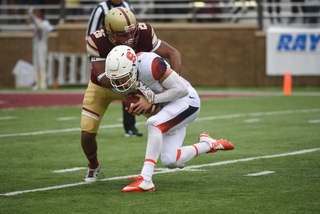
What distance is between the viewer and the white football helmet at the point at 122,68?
427 centimetres

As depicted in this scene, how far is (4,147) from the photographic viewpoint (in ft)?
22.2

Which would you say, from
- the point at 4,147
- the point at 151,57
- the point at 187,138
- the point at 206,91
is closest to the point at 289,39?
the point at 206,91

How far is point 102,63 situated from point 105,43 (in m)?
0.20

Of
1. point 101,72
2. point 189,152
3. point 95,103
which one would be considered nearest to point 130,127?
point 95,103

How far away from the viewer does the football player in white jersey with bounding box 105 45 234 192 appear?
4.31 meters

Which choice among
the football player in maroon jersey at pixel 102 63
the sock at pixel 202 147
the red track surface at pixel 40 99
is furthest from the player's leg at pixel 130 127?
the red track surface at pixel 40 99

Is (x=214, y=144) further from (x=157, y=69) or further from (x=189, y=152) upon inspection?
(x=157, y=69)

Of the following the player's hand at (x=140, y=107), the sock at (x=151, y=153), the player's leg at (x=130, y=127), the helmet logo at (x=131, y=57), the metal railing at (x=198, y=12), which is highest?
the helmet logo at (x=131, y=57)

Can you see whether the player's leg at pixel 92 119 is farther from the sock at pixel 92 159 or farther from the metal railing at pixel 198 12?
the metal railing at pixel 198 12

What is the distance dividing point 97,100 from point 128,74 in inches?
28.8

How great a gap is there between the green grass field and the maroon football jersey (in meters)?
1.14

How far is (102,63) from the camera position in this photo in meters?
4.90

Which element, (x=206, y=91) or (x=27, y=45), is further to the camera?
(x=27, y=45)

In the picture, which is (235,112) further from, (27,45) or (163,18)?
(27,45)
